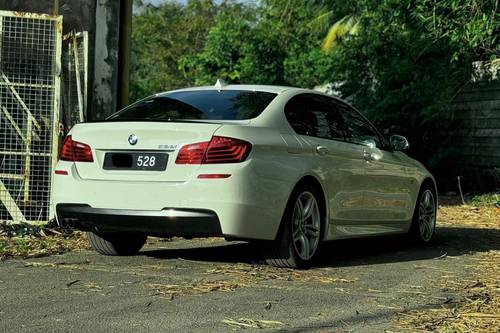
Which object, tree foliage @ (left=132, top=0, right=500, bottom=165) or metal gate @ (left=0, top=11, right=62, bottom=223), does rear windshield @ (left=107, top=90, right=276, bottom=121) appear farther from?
tree foliage @ (left=132, top=0, right=500, bottom=165)

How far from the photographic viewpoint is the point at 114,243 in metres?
7.57

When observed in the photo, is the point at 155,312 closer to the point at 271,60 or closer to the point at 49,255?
the point at 49,255

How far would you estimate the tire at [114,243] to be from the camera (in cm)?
752

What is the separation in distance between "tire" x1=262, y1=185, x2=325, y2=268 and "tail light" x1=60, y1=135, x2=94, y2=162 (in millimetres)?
1607

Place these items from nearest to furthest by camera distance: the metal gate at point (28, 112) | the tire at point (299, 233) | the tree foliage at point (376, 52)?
the tire at point (299, 233), the metal gate at point (28, 112), the tree foliage at point (376, 52)

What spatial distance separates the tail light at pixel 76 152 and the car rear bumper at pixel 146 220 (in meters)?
0.38

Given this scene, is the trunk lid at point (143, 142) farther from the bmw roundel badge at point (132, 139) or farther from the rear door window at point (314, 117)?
the rear door window at point (314, 117)

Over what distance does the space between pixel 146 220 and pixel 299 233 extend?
131 centimetres

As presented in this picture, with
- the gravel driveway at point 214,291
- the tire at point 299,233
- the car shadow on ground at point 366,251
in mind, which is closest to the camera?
the gravel driveway at point 214,291

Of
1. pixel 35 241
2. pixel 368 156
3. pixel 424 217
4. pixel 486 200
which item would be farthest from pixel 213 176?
pixel 486 200

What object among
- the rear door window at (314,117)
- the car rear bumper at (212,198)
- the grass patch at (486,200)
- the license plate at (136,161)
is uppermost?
the rear door window at (314,117)

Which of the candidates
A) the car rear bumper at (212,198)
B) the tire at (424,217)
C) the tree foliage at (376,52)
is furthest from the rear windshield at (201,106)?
the tree foliage at (376,52)

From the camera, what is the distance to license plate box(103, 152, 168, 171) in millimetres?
6402

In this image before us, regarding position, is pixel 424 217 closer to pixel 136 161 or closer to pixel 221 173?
pixel 221 173
